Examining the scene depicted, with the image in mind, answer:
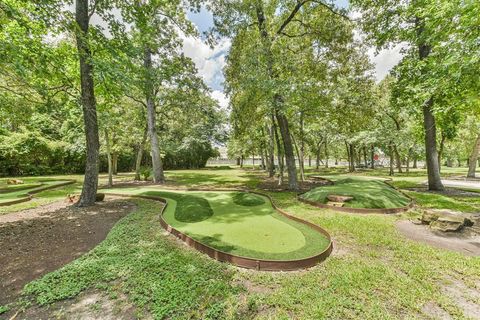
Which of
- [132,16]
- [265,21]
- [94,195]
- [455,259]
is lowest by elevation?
[455,259]

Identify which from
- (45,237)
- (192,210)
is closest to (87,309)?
(45,237)

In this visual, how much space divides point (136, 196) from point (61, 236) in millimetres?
4857

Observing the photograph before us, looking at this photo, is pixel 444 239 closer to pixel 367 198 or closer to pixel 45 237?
pixel 367 198

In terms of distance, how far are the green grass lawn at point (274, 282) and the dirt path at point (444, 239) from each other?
0.43 m

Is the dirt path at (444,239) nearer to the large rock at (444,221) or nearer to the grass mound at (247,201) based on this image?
the large rock at (444,221)

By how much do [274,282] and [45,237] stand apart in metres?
5.55

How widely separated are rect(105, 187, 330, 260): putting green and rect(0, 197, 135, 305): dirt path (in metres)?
1.91

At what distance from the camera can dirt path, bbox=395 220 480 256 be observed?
4438 mm

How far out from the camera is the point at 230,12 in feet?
33.9

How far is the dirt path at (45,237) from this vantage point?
141 inches

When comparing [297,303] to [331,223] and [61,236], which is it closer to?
[331,223]

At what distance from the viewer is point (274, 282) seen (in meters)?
3.29

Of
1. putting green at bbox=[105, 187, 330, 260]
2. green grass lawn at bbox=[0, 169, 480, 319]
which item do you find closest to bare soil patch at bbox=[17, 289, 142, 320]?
green grass lawn at bbox=[0, 169, 480, 319]

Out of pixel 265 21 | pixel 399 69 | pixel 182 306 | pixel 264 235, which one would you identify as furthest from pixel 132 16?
pixel 399 69
